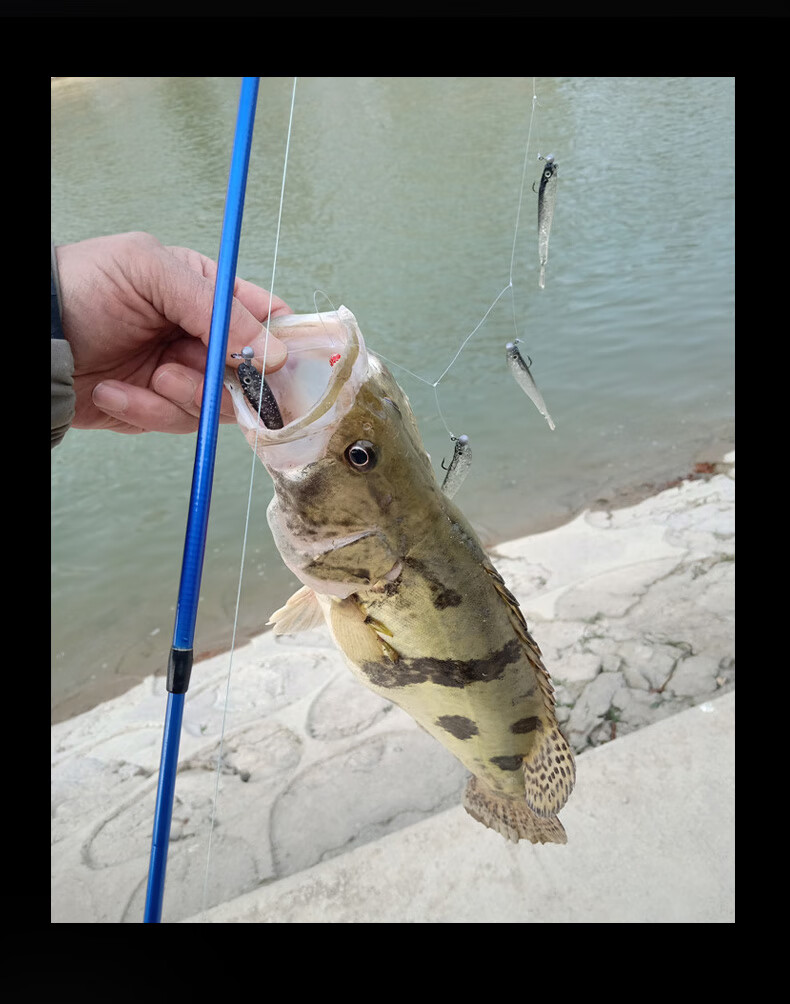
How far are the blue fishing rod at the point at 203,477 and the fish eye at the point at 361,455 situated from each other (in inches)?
13.7

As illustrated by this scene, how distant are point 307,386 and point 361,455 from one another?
9.9 inches

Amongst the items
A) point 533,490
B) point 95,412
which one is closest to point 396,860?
point 95,412

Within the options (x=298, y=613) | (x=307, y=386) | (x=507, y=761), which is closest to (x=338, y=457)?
(x=307, y=386)

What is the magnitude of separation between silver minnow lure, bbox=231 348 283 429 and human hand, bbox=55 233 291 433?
0.20ft

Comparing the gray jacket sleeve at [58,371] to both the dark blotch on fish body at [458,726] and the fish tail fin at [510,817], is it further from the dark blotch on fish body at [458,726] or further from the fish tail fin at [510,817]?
the fish tail fin at [510,817]

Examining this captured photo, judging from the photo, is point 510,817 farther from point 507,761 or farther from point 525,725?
point 525,725

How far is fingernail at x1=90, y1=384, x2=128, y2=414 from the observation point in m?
2.67

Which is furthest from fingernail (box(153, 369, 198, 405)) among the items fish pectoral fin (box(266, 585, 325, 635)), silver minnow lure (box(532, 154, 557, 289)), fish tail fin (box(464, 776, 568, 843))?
fish tail fin (box(464, 776, 568, 843))

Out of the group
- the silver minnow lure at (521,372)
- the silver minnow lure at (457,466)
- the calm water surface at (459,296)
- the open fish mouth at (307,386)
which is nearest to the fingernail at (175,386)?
the open fish mouth at (307,386)

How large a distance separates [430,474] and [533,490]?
597 centimetres

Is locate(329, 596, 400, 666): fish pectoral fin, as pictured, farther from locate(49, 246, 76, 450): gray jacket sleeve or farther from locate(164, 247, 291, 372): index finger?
locate(49, 246, 76, 450): gray jacket sleeve

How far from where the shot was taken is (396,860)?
3.59 m

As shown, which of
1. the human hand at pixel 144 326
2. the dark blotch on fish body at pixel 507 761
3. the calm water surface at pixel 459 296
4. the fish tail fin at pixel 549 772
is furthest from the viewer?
the calm water surface at pixel 459 296

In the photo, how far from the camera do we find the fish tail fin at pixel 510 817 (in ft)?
9.17
